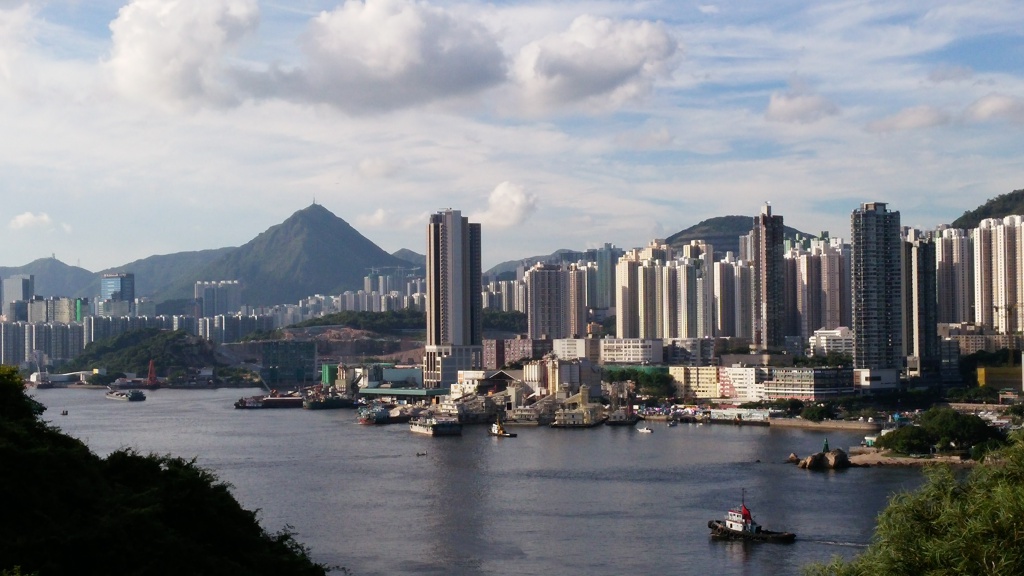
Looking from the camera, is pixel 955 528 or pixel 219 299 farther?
pixel 219 299

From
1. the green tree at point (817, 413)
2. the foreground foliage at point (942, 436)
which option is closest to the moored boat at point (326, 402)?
the green tree at point (817, 413)

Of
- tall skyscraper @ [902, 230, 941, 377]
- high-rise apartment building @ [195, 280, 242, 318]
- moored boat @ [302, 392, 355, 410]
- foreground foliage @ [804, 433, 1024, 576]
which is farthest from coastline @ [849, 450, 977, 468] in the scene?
high-rise apartment building @ [195, 280, 242, 318]

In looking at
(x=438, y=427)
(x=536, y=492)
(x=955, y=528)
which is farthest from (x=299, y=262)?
(x=955, y=528)

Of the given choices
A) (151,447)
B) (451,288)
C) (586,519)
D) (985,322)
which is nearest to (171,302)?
(451,288)

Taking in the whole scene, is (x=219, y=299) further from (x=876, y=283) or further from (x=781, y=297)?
(x=876, y=283)

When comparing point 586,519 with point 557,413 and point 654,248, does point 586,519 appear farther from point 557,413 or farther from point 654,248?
point 654,248

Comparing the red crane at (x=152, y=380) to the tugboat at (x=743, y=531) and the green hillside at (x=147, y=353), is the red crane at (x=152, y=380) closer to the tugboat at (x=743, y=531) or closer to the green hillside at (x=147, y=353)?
the green hillside at (x=147, y=353)
